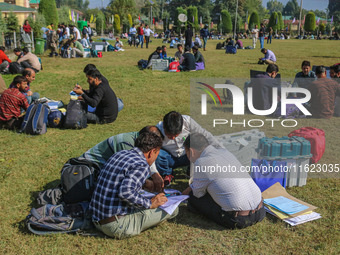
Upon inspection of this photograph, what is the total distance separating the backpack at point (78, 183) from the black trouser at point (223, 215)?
1.32m

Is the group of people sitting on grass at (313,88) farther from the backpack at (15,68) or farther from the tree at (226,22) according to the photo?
the tree at (226,22)

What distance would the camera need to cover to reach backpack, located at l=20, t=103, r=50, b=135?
7.55 metres

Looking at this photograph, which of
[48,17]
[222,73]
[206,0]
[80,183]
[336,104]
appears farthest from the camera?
[206,0]

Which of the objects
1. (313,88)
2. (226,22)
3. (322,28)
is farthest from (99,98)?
(322,28)

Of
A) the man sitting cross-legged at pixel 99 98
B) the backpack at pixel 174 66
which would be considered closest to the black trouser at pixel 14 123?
the man sitting cross-legged at pixel 99 98

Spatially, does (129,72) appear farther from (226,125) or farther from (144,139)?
(144,139)

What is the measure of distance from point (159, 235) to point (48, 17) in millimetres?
31320

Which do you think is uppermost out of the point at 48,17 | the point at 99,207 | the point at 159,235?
the point at 48,17

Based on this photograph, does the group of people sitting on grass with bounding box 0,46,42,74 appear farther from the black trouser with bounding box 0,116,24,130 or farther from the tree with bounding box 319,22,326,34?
the tree with bounding box 319,22,326,34

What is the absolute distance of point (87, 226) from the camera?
4145 millimetres

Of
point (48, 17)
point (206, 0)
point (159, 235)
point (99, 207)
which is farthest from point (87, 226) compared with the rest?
point (206, 0)

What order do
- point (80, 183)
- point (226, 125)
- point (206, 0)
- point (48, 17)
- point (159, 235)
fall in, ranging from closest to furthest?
point (159, 235), point (80, 183), point (226, 125), point (48, 17), point (206, 0)

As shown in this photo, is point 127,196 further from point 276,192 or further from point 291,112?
point 291,112

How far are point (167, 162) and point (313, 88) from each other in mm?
5247
